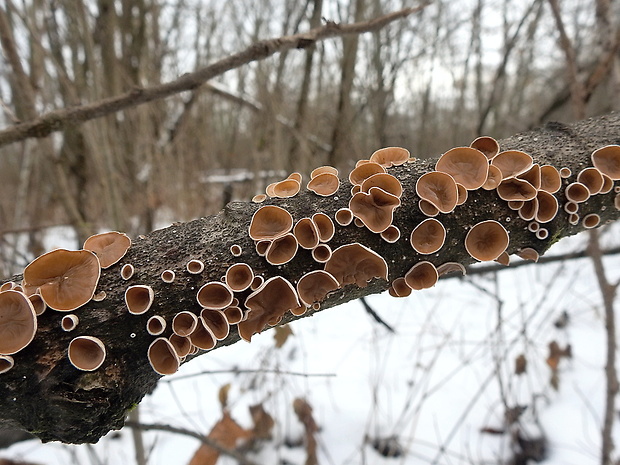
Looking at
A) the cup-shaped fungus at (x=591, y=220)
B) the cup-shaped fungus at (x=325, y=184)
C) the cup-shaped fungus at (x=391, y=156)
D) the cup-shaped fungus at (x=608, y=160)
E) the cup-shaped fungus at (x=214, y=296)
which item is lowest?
the cup-shaped fungus at (x=214, y=296)

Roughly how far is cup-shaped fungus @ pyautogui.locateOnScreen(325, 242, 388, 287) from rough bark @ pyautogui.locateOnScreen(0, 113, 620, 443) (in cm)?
3

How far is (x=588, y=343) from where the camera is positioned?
11.8 ft

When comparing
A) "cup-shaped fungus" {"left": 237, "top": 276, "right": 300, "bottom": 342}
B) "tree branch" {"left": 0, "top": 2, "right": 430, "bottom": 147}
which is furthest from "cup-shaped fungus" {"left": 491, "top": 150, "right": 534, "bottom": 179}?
"tree branch" {"left": 0, "top": 2, "right": 430, "bottom": 147}

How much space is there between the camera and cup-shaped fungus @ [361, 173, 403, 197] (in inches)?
37.4

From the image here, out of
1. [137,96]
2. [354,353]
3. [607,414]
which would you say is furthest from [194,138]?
[607,414]

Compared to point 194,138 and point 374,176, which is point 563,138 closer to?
point 374,176

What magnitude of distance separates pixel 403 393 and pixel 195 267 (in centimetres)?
278

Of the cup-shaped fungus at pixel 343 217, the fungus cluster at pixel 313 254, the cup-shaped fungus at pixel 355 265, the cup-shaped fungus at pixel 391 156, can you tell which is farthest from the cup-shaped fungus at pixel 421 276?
the cup-shaped fungus at pixel 391 156

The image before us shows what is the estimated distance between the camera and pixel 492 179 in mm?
999

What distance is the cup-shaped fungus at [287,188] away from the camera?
1.00m

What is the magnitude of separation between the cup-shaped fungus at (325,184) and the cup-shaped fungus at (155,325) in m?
0.46

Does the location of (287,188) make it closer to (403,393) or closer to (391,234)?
(391,234)

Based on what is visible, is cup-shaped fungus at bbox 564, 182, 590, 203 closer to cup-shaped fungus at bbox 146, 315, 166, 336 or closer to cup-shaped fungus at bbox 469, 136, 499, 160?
cup-shaped fungus at bbox 469, 136, 499, 160

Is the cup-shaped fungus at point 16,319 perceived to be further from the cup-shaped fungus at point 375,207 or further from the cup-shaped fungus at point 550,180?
the cup-shaped fungus at point 550,180
